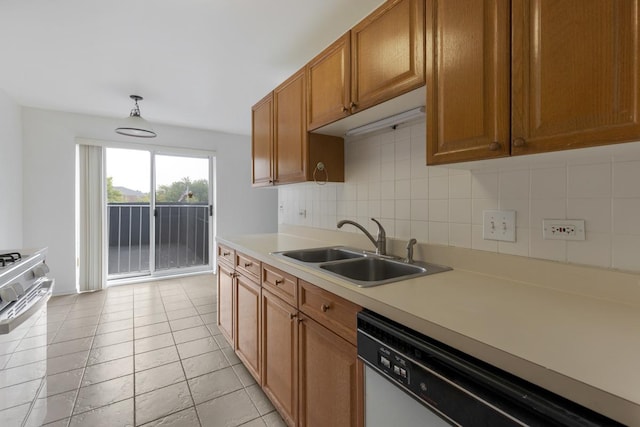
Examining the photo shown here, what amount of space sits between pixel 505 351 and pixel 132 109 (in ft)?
14.5

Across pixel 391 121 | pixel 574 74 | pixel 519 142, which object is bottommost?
pixel 519 142

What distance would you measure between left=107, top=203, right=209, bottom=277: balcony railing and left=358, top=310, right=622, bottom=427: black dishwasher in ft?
14.9

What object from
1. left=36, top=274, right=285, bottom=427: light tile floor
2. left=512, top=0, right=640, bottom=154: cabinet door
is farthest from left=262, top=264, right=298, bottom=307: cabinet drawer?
left=512, top=0, right=640, bottom=154: cabinet door

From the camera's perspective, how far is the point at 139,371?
82.0 inches

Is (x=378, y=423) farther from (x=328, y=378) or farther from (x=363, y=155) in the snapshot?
(x=363, y=155)

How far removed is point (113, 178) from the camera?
4.25 m

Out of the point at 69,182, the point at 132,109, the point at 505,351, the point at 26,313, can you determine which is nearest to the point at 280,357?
the point at 26,313

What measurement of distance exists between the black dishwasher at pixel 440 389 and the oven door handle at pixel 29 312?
124 centimetres

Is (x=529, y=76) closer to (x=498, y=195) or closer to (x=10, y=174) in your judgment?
(x=498, y=195)

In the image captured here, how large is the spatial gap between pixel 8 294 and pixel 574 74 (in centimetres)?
202

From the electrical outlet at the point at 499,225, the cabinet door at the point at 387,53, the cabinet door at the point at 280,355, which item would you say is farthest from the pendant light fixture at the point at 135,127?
the electrical outlet at the point at 499,225

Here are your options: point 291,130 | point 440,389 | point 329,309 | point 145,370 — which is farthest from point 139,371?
point 440,389

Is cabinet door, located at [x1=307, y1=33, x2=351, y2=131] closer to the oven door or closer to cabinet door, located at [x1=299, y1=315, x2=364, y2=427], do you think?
cabinet door, located at [x1=299, y1=315, x2=364, y2=427]

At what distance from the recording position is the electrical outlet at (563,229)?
1.03 meters
